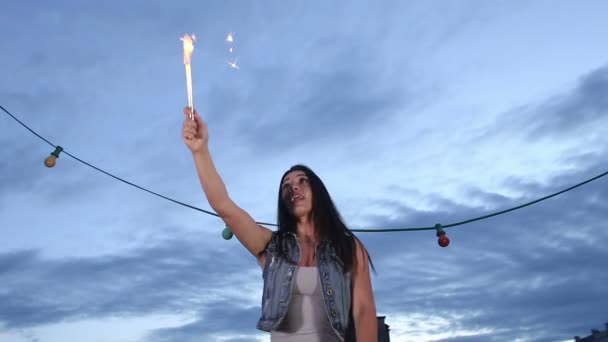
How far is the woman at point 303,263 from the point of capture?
3102 mm

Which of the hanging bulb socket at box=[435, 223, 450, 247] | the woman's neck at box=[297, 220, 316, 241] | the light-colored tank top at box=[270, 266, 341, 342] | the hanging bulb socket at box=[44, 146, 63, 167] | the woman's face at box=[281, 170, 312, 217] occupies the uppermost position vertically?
the hanging bulb socket at box=[44, 146, 63, 167]

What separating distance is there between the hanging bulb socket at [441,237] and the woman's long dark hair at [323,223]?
252 centimetres

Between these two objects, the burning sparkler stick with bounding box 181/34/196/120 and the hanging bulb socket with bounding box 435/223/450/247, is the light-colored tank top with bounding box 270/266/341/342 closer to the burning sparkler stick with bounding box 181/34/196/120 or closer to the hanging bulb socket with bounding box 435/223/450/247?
the burning sparkler stick with bounding box 181/34/196/120

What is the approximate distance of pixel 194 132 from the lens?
10.3 ft

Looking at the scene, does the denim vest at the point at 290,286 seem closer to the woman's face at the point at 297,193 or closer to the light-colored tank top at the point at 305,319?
the light-colored tank top at the point at 305,319

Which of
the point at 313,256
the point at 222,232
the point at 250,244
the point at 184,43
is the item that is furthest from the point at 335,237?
the point at 222,232

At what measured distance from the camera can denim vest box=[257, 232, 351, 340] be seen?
310 cm

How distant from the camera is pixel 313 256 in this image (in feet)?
11.0

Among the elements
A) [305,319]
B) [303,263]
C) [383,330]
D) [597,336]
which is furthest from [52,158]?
[597,336]

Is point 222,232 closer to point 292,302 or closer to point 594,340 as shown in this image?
point 292,302

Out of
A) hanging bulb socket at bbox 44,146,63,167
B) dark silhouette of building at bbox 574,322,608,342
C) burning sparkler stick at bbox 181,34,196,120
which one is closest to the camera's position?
burning sparkler stick at bbox 181,34,196,120

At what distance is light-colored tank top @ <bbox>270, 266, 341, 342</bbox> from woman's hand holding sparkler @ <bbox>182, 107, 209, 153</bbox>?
2.49ft

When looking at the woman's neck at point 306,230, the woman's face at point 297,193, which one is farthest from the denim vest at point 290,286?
the woman's face at point 297,193

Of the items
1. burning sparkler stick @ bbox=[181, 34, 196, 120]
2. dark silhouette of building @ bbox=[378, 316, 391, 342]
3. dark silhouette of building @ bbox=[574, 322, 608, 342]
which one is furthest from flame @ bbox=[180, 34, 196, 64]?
dark silhouette of building @ bbox=[574, 322, 608, 342]
